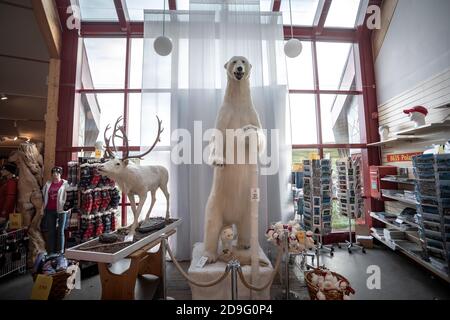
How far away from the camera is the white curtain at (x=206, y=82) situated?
3268 mm

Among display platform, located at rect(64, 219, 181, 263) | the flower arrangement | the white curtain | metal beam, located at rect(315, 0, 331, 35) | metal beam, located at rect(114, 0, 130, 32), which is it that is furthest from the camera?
metal beam, located at rect(315, 0, 331, 35)

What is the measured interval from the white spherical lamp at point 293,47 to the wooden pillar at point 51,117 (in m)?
4.21

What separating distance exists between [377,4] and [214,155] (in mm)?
4806

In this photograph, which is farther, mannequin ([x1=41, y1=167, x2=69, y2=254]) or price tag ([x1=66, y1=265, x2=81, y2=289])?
mannequin ([x1=41, y1=167, x2=69, y2=254])

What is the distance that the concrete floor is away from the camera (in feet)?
7.35

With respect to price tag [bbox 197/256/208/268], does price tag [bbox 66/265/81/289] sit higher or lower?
lower

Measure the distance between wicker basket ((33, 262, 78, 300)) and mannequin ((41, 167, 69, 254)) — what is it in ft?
3.06

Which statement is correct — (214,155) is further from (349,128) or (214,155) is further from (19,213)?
(349,128)

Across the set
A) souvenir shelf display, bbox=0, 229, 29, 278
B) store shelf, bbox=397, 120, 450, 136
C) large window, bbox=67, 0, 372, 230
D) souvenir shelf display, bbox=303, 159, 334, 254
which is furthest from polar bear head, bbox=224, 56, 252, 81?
souvenir shelf display, bbox=0, 229, 29, 278

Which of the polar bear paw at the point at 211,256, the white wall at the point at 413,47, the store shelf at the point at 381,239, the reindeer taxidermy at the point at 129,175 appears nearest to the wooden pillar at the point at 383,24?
the white wall at the point at 413,47

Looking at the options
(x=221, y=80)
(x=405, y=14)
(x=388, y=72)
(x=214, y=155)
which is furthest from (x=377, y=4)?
(x=214, y=155)

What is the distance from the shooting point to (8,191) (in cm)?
297

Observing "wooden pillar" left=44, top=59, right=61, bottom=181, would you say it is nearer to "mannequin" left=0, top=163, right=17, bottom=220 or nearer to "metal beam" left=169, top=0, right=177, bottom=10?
"mannequin" left=0, top=163, right=17, bottom=220

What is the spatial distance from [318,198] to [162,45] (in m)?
3.55
